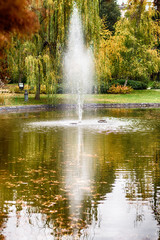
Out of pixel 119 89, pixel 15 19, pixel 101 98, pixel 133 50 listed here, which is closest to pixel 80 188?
pixel 15 19

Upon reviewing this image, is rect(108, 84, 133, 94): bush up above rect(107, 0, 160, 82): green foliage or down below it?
below

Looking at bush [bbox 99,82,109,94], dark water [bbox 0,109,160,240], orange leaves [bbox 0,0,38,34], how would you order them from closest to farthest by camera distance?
orange leaves [bbox 0,0,38,34]
dark water [bbox 0,109,160,240]
bush [bbox 99,82,109,94]

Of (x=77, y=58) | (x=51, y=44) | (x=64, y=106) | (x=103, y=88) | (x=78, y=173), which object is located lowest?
(x=78, y=173)

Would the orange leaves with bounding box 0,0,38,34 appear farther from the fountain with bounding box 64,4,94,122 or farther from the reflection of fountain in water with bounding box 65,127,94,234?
the fountain with bounding box 64,4,94,122

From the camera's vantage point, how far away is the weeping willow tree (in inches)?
1013

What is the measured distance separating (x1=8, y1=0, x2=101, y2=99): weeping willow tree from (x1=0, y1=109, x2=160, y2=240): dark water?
13.8 meters

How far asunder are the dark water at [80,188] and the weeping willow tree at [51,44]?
13836 mm

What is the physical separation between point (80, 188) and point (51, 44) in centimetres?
2213

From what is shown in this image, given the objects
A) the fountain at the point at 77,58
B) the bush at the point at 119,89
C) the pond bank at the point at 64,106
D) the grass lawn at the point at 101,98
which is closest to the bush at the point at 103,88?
the bush at the point at 119,89

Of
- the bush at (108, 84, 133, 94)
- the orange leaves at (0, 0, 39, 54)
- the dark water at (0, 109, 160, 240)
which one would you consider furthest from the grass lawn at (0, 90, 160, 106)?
the orange leaves at (0, 0, 39, 54)

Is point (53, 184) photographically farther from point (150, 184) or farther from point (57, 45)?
point (57, 45)

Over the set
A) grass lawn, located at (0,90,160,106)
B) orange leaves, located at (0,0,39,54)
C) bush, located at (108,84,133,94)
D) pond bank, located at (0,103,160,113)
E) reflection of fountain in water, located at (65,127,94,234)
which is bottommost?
reflection of fountain in water, located at (65,127,94,234)

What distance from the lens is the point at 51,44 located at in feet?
91.0

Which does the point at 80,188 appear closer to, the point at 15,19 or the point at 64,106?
the point at 15,19
